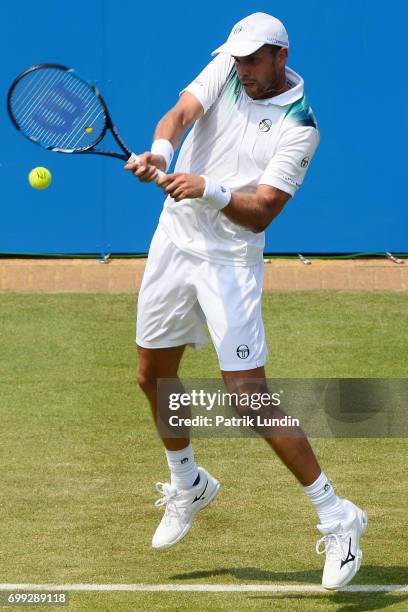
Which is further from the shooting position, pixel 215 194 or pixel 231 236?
pixel 231 236

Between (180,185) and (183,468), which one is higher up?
(180,185)

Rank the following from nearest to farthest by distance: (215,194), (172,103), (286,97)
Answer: (215,194)
(286,97)
(172,103)

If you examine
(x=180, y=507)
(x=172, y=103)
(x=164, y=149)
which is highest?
(x=164, y=149)

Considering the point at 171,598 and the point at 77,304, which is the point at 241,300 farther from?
the point at 77,304

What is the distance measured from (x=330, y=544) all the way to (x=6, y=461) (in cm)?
227

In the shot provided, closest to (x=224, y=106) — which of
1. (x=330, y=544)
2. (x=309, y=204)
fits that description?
(x=330, y=544)

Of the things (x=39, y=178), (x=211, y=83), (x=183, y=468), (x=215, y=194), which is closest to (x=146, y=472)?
(x=183, y=468)

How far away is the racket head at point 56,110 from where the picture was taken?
19.5 ft

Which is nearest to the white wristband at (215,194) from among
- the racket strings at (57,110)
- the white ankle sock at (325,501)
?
the racket strings at (57,110)

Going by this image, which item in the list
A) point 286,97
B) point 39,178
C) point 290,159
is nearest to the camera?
point 290,159

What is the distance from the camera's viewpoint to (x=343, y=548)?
5496mm

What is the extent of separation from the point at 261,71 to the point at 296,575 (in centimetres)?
220

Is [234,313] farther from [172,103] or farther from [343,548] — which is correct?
[172,103]

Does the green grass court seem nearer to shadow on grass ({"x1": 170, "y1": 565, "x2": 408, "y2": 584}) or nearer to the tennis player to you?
shadow on grass ({"x1": 170, "y1": 565, "x2": 408, "y2": 584})
